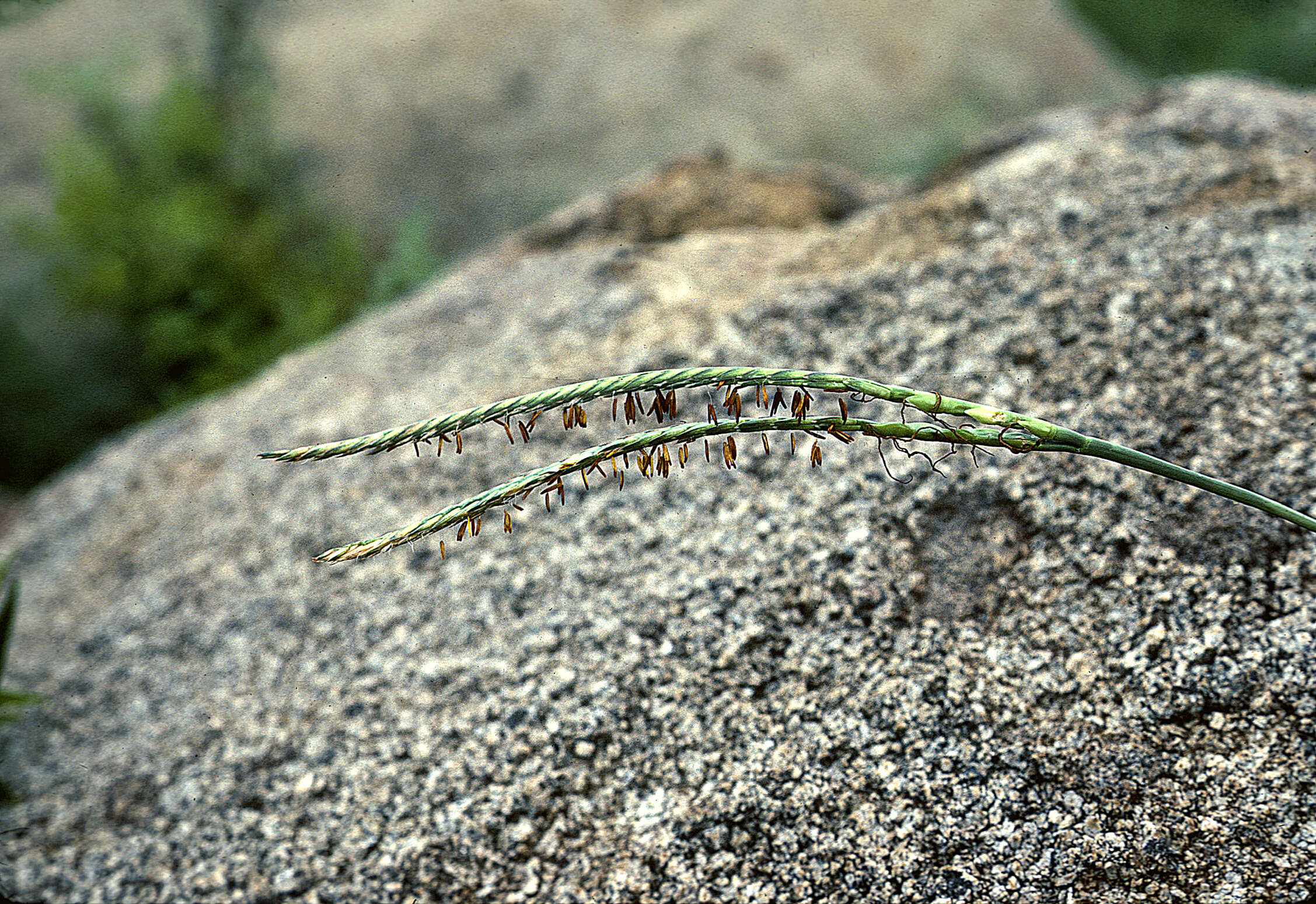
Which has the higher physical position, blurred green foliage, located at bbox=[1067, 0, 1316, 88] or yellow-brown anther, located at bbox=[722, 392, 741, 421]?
blurred green foliage, located at bbox=[1067, 0, 1316, 88]

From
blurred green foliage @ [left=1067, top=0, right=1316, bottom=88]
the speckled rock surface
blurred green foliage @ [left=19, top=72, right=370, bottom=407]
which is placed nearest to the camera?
the speckled rock surface

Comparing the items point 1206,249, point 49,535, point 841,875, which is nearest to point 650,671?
point 841,875

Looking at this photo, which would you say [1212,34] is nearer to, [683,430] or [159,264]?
[159,264]

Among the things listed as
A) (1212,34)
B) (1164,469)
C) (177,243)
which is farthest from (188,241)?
(1212,34)

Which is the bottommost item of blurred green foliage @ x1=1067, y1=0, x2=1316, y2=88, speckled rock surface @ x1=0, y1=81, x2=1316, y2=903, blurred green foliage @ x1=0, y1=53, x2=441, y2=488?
speckled rock surface @ x1=0, y1=81, x2=1316, y2=903

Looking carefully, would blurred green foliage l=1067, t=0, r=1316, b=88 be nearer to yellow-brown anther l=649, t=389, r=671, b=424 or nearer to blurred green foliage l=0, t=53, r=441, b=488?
blurred green foliage l=0, t=53, r=441, b=488

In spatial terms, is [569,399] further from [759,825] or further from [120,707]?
[120,707]

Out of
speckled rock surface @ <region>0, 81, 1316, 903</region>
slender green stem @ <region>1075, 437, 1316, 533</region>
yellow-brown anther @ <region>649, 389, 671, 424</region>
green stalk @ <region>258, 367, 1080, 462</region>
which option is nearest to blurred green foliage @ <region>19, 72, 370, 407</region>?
speckled rock surface @ <region>0, 81, 1316, 903</region>
